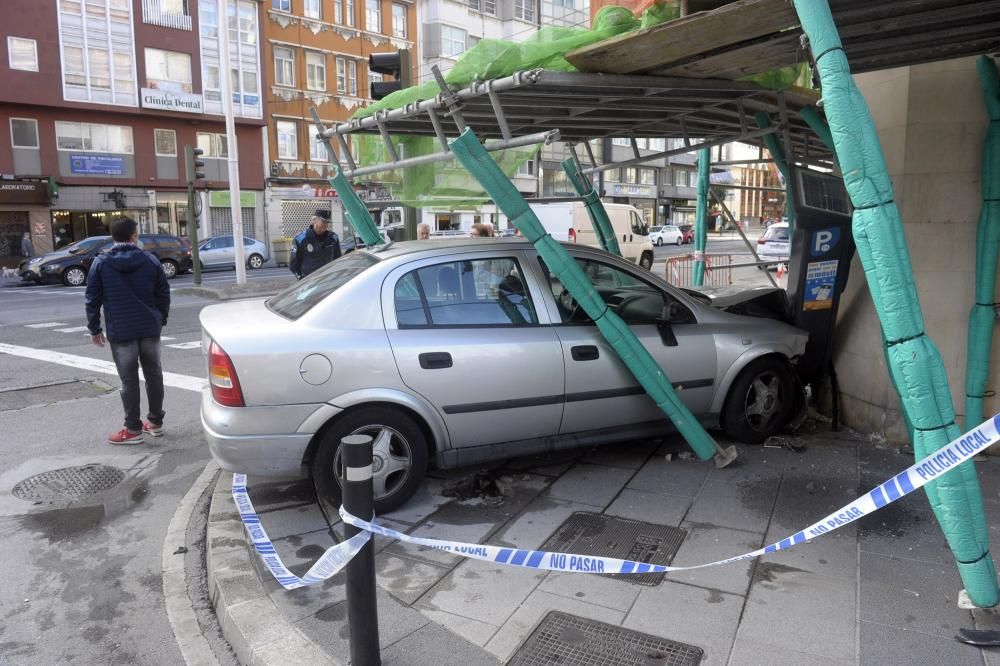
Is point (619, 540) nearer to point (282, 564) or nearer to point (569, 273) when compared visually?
point (569, 273)

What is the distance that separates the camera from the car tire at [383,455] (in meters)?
4.16

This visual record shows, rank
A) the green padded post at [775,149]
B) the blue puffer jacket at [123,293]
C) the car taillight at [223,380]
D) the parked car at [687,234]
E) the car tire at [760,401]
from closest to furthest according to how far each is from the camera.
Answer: the car taillight at [223,380] → the car tire at [760,401] → the blue puffer jacket at [123,293] → the green padded post at [775,149] → the parked car at [687,234]

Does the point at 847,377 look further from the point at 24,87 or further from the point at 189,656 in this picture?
the point at 24,87

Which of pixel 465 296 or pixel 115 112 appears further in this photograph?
pixel 115 112

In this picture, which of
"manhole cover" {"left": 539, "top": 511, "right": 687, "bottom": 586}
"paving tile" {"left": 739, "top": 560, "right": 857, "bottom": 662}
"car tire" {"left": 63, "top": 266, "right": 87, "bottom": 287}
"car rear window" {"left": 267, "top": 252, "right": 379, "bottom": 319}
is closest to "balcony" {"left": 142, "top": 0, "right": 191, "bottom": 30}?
"car tire" {"left": 63, "top": 266, "right": 87, "bottom": 287}

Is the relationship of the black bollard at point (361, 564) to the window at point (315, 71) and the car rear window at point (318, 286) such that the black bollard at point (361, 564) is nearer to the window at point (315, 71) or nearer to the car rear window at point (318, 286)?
the car rear window at point (318, 286)

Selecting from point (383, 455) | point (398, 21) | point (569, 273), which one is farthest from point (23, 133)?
point (569, 273)

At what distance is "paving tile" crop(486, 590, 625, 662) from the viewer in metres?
3.06

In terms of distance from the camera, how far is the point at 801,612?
321cm

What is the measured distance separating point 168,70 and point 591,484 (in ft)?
110

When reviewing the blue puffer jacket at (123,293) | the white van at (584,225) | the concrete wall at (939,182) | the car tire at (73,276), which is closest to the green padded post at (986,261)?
the concrete wall at (939,182)

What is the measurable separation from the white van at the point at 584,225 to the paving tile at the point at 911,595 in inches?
780

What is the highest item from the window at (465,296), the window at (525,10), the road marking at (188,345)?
the window at (525,10)

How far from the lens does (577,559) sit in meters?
2.91
